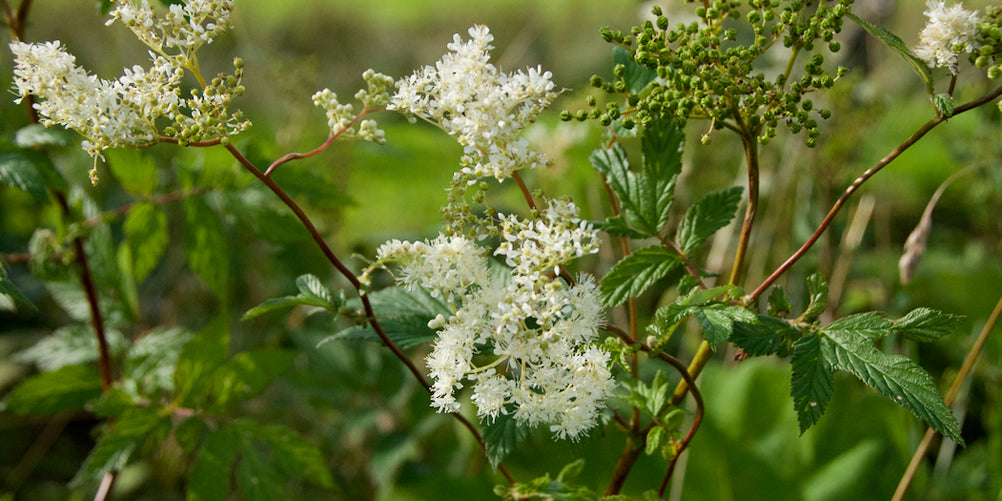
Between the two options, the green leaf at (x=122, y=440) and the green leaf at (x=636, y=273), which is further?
the green leaf at (x=122, y=440)

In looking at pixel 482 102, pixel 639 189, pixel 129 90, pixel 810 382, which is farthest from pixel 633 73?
pixel 129 90

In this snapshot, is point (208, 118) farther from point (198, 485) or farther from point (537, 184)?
point (537, 184)

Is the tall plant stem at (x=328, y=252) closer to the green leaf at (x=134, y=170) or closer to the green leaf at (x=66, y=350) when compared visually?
the green leaf at (x=134, y=170)

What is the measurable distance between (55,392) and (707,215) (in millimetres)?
1038

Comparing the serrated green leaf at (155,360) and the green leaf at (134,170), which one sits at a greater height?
the green leaf at (134,170)

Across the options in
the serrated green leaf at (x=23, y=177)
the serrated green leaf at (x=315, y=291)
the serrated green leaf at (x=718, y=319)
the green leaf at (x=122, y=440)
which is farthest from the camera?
the green leaf at (x=122, y=440)

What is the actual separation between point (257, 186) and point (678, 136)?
0.68 m

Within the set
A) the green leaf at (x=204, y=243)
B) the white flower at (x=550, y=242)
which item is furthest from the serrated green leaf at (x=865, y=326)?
the green leaf at (x=204, y=243)

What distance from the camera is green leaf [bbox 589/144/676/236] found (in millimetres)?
763

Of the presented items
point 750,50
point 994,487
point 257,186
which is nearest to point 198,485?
point 257,186

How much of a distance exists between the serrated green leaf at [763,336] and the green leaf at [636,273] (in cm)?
10

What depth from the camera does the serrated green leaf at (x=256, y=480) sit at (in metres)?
1.04

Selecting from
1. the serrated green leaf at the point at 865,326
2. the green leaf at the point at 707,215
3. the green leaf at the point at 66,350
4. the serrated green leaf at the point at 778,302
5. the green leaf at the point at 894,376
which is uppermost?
the green leaf at the point at 66,350

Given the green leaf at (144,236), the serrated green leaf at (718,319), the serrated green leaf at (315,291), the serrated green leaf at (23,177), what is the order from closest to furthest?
the serrated green leaf at (718,319) < the serrated green leaf at (315,291) < the serrated green leaf at (23,177) < the green leaf at (144,236)
